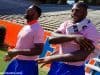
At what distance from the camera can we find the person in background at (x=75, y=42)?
13.2 feet

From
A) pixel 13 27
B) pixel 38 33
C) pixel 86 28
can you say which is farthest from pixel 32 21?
pixel 13 27

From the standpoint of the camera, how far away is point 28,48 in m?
5.20

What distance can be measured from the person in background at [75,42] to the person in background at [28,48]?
519 millimetres

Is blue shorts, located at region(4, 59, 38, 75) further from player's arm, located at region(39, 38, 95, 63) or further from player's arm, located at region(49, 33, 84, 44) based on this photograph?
player's arm, located at region(39, 38, 95, 63)

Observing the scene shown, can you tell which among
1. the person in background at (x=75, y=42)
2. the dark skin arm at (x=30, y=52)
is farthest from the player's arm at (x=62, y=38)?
the dark skin arm at (x=30, y=52)

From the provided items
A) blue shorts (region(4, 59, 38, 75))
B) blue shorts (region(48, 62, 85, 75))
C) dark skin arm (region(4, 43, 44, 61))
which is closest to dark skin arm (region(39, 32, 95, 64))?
blue shorts (region(48, 62, 85, 75))

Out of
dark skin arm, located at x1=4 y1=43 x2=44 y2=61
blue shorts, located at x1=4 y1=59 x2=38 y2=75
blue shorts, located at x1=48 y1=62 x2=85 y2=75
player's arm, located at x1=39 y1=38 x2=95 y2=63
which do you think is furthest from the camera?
blue shorts, located at x1=4 y1=59 x2=38 y2=75

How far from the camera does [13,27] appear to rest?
1420 centimetres

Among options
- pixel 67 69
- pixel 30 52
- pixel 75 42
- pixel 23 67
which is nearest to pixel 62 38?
pixel 75 42

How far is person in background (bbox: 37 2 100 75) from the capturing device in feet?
13.2

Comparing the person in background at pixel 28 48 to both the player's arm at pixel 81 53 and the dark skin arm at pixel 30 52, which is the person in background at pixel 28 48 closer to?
the dark skin arm at pixel 30 52

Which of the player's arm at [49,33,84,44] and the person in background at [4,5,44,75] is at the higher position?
the player's arm at [49,33,84,44]

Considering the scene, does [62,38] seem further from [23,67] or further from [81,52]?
[23,67]

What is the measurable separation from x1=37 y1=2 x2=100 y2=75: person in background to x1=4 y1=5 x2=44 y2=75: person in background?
519mm
